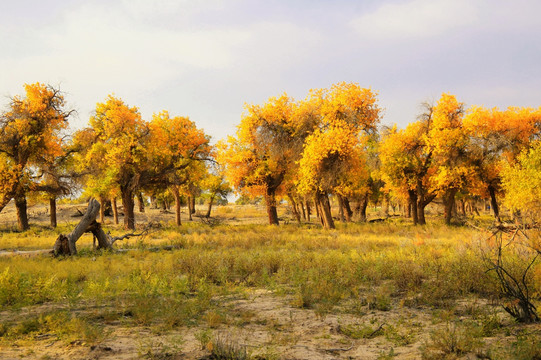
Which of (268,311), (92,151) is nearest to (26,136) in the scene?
(92,151)

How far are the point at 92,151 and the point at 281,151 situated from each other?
1586cm

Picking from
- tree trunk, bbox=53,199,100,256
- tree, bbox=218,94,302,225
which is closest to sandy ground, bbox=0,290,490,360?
tree trunk, bbox=53,199,100,256

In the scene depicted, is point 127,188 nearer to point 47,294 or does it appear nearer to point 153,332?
point 47,294

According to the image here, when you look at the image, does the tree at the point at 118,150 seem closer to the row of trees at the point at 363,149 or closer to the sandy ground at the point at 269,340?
the row of trees at the point at 363,149

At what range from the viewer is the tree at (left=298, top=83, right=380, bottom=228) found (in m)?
27.1

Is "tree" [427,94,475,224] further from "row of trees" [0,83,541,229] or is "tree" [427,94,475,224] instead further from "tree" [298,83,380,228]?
"tree" [298,83,380,228]

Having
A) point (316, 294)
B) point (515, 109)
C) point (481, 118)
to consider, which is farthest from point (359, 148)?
point (316, 294)

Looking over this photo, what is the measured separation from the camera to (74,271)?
37.1ft

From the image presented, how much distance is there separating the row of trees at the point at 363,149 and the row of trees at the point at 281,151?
0.09 metres

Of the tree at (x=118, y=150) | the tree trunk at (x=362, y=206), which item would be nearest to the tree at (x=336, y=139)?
the tree at (x=118, y=150)

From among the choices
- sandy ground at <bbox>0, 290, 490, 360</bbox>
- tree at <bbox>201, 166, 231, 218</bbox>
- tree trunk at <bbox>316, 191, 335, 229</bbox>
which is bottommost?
sandy ground at <bbox>0, 290, 490, 360</bbox>

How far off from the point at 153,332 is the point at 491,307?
22.9 ft

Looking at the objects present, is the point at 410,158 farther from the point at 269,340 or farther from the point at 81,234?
the point at 269,340

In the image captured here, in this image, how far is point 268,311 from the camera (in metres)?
8.02
